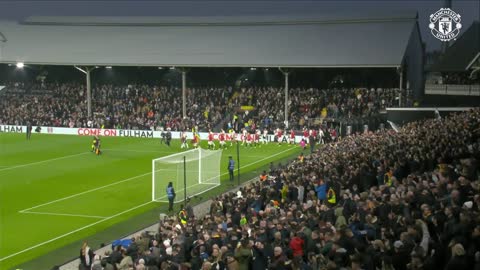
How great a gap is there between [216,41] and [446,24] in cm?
2091

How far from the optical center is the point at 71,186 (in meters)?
29.8

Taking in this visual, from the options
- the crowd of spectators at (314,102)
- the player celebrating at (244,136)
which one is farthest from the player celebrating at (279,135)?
the crowd of spectators at (314,102)

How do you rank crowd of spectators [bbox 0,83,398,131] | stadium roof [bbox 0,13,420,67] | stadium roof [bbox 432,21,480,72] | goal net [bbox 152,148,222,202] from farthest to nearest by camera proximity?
stadium roof [bbox 0,13,420,67], crowd of spectators [bbox 0,83,398,131], stadium roof [bbox 432,21,480,72], goal net [bbox 152,148,222,202]

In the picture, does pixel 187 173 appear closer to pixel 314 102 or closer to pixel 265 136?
pixel 265 136

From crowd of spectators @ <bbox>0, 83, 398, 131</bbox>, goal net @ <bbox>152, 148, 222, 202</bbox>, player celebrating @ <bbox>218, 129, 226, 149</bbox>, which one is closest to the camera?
goal net @ <bbox>152, 148, 222, 202</bbox>

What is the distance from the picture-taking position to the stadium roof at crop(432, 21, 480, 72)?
147ft

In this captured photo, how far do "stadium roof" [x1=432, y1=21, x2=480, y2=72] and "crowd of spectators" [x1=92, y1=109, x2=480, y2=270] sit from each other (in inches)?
951

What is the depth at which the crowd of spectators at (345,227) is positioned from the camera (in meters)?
9.73

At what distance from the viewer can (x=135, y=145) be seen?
152ft

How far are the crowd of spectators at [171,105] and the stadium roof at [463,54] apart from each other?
4879 mm

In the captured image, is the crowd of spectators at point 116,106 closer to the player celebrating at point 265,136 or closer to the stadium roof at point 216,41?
the stadium roof at point 216,41

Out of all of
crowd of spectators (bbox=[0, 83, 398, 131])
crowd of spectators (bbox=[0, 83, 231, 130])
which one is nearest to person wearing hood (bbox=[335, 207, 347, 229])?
crowd of spectators (bbox=[0, 83, 398, 131])

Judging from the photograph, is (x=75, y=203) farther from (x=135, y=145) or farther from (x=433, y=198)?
(x=135, y=145)

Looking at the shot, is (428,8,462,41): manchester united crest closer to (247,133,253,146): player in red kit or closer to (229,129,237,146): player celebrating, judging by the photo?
(247,133,253,146): player in red kit
